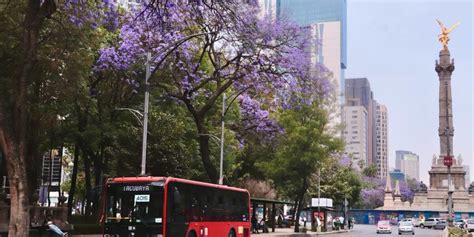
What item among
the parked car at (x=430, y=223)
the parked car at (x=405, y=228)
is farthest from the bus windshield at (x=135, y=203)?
the parked car at (x=430, y=223)

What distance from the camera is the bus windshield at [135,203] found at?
20188 mm

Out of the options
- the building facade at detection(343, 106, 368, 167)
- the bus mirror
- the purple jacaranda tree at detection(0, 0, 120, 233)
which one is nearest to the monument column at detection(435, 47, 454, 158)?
the purple jacaranda tree at detection(0, 0, 120, 233)

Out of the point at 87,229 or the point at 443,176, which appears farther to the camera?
the point at 443,176

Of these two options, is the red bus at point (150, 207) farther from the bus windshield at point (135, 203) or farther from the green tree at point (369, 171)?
the green tree at point (369, 171)

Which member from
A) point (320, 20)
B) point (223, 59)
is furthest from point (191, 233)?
point (320, 20)

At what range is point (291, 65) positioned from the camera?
3009cm

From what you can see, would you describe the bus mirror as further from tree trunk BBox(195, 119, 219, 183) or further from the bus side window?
tree trunk BBox(195, 119, 219, 183)

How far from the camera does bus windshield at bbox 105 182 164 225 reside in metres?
20.2

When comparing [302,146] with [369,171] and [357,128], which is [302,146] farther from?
[357,128]

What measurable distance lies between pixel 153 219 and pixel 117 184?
1.93 metres

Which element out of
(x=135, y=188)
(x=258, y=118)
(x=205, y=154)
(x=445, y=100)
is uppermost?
(x=445, y=100)

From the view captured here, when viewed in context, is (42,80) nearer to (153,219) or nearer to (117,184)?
(117,184)

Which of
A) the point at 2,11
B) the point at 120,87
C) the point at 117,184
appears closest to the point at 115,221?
the point at 117,184

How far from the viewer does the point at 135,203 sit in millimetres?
20469
